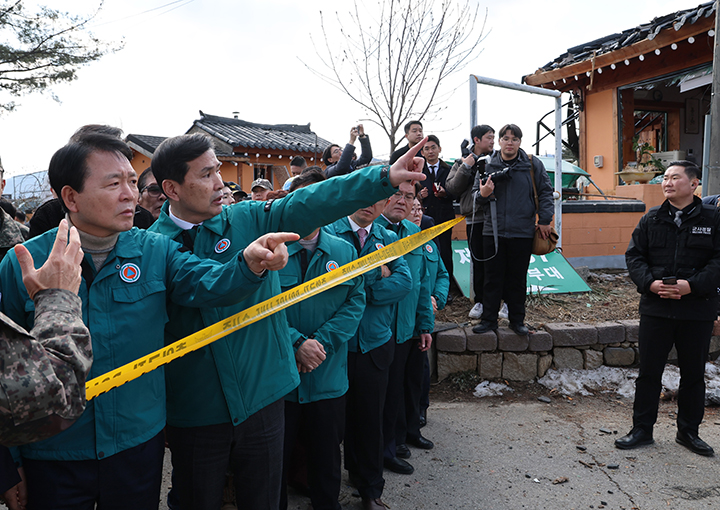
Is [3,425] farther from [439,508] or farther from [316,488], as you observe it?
[439,508]

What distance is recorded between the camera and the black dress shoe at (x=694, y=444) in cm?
376

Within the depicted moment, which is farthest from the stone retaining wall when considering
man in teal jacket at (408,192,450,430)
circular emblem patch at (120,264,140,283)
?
circular emblem patch at (120,264,140,283)

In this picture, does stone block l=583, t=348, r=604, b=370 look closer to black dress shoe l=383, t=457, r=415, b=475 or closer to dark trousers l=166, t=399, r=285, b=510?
black dress shoe l=383, t=457, r=415, b=475

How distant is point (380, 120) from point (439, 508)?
22.7ft

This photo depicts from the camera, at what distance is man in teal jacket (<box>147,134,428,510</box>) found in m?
1.91

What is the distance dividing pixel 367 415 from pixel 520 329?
2.86 meters

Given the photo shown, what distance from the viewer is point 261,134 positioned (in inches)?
696

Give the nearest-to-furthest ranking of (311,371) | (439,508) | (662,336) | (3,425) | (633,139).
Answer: (3,425) < (311,371) < (439,508) < (662,336) < (633,139)

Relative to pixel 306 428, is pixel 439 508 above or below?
below

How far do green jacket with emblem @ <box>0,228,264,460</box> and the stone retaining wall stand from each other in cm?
384

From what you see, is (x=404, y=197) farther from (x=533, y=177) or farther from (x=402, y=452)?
(x=533, y=177)

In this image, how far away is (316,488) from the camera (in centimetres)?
272

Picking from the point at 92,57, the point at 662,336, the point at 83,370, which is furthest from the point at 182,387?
the point at 92,57

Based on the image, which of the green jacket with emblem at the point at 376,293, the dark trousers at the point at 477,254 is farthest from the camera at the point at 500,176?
the green jacket with emblem at the point at 376,293
